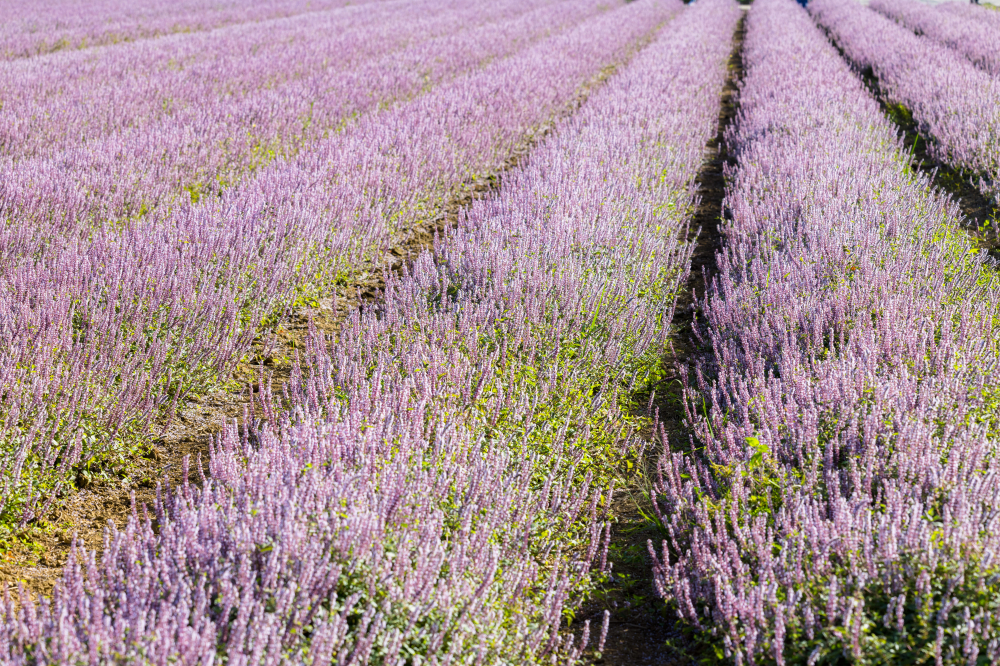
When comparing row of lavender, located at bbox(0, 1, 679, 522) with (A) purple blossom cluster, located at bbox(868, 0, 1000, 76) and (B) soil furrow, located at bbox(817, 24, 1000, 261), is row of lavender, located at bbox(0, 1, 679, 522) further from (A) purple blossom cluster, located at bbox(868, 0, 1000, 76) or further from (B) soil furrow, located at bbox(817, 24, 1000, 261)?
(A) purple blossom cluster, located at bbox(868, 0, 1000, 76)

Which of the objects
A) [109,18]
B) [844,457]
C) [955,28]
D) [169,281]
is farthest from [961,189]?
[109,18]

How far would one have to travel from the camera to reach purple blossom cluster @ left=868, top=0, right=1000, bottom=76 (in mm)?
12186

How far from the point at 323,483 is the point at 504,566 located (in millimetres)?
618

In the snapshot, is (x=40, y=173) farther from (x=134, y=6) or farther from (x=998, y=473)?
(x=134, y=6)

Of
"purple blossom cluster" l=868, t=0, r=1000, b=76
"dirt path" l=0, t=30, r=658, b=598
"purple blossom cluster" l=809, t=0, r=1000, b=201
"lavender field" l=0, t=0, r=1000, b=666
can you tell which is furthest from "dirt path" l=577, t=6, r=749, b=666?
"purple blossom cluster" l=868, t=0, r=1000, b=76

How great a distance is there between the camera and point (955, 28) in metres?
15.7

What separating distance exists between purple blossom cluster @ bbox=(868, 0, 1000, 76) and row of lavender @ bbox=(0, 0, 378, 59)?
14503 mm

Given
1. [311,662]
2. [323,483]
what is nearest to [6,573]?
[323,483]

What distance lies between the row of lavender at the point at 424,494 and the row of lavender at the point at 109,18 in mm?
11068

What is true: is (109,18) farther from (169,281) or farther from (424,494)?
(424,494)

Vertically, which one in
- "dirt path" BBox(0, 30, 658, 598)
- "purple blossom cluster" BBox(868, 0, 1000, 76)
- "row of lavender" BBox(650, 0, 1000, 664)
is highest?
"purple blossom cluster" BBox(868, 0, 1000, 76)

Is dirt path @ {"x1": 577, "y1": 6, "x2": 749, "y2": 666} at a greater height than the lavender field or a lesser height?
lesser

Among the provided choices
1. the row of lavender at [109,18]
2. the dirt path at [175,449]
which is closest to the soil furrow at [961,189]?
the dirt path at [175,449]

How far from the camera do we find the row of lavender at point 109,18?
12734 mm
